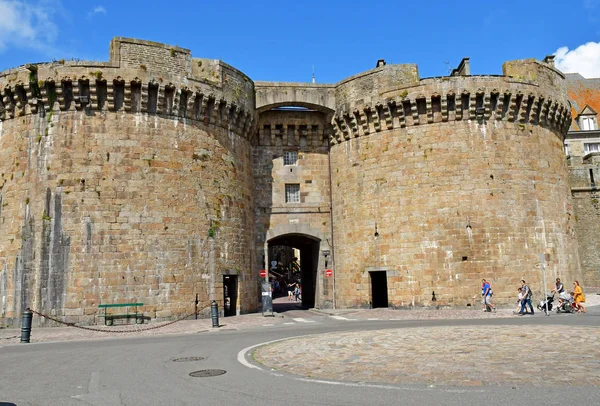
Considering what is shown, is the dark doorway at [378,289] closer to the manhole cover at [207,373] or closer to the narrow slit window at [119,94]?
the narrow slit window at [119,94]

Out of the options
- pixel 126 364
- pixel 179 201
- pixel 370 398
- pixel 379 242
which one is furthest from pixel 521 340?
pixel 179 201

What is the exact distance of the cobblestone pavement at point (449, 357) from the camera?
6996mm

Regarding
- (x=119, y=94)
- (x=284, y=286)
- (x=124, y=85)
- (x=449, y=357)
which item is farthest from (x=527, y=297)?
(x=284, y=286)

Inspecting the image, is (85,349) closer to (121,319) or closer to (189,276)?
(121,319)

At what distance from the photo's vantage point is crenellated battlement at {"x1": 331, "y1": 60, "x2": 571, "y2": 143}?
75.5ft

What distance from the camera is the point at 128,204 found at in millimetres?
19781

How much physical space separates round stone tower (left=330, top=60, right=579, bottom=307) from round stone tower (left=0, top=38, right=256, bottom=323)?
7.34 metres

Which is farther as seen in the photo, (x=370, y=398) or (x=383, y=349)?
(x=383, y=349)

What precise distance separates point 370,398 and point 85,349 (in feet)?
28.5

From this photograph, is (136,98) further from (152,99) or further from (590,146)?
(590,146)

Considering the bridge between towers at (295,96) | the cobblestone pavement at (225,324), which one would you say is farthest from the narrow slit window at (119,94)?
the cobblestone pavement at (225,324)

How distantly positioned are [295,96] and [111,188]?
34.6 ft

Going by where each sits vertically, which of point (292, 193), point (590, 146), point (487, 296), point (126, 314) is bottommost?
point (126, 314)

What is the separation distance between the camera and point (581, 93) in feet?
143
